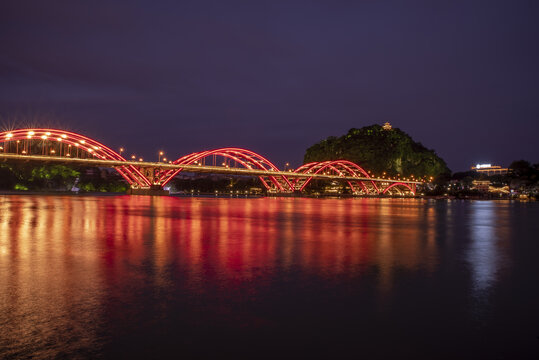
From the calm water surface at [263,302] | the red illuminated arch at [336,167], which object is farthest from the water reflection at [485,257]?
the red illuminated arch at [336,167]

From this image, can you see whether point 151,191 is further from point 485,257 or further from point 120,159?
point 485,257

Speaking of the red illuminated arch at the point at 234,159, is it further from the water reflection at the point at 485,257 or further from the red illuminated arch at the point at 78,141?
the water reflection at the point at 485,257

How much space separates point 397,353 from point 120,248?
27.4ft

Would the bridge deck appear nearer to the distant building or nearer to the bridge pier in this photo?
the bridge pier

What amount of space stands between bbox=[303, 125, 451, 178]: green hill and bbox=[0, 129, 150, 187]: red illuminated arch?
204ft

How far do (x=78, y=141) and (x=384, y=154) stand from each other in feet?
258

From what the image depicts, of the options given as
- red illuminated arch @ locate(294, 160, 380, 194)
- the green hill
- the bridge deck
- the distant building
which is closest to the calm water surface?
the bridge deck

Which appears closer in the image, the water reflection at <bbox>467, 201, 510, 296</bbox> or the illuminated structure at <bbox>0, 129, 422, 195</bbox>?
the water reflection at <bbox>467, 201, 510, 296</bbox>

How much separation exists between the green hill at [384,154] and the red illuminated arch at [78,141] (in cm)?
6210

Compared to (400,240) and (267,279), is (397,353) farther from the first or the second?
(400,240)

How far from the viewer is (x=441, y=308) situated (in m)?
5.83

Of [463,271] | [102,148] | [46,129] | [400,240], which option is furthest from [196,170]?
[463,271]

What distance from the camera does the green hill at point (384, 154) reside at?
120 metres

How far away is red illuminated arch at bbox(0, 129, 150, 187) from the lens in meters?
70.8
